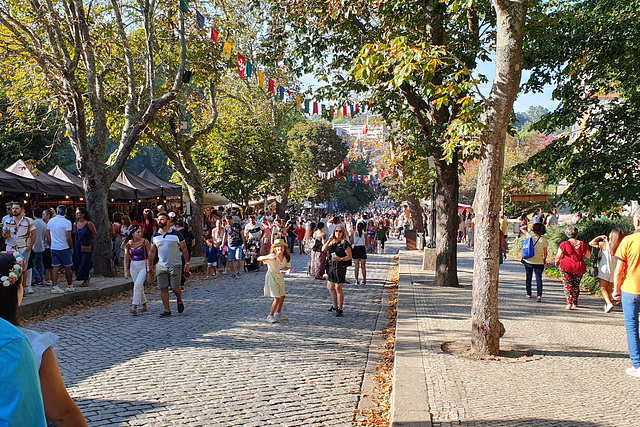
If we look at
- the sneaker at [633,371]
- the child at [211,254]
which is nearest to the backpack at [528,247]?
the sneaker at [633,371]

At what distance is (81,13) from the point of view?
14.6 m

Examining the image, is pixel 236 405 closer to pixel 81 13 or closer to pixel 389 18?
pixel 389 18

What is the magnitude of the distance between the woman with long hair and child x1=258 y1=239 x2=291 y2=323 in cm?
763

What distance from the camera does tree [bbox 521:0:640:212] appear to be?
11938 millimetres

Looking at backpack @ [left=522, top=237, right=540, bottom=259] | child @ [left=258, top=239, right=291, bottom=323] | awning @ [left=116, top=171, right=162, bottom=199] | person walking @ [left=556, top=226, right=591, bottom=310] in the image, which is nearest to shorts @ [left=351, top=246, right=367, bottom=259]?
backpack @ [left=522, top=237, right=540, bottom=259]

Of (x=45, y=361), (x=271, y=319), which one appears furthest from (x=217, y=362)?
(x=45, y=361)

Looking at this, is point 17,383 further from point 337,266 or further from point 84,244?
point 84,244

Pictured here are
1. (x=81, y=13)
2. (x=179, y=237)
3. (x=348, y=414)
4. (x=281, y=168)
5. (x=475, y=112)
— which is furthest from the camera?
(x=281, y=168)

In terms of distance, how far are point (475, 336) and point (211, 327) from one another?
13.9 ft

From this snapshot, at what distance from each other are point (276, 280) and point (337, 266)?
1.20 meters

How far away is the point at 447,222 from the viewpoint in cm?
1425

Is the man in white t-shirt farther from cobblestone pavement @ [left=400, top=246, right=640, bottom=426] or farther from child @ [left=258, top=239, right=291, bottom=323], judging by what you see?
cobblestone pavement @ [left=400, top=246, right=640, bottom=426]

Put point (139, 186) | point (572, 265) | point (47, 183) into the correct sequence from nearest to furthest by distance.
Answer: point (572, 265)
point (47, 183)
point (139, 186)

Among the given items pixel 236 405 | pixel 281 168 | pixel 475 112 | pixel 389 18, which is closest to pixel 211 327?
pixel 236 405
